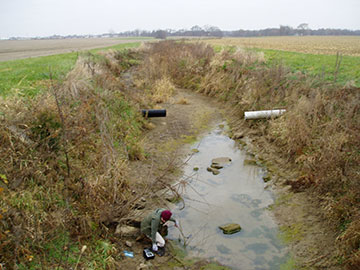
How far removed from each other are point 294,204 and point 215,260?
8.35 feet

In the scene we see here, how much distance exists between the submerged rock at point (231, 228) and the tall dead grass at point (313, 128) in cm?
177

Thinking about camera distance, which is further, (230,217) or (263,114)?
(263,114)

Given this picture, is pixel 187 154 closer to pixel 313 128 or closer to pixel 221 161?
pixel 221 161

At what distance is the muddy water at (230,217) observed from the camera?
5.29 m

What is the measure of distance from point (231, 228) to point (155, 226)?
163 centimetres

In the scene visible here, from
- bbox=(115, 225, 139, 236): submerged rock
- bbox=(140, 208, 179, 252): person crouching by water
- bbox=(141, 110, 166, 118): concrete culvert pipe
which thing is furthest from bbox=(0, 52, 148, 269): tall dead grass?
bbox=(141, 110, 166, 118): concrete culvert pipe

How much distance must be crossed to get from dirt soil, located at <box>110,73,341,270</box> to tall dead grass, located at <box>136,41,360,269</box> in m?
0.25

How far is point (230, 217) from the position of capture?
6367 millimetres

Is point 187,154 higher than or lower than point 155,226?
lower

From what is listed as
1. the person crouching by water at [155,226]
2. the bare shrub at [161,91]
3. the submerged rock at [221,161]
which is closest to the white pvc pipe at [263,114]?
the submerged rock at [221,161]

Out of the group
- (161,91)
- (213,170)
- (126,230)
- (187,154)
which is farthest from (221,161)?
(161,91)

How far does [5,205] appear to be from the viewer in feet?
14.8

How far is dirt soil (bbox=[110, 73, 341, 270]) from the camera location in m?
5.05

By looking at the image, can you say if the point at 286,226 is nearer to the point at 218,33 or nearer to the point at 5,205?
the point at 5,205
